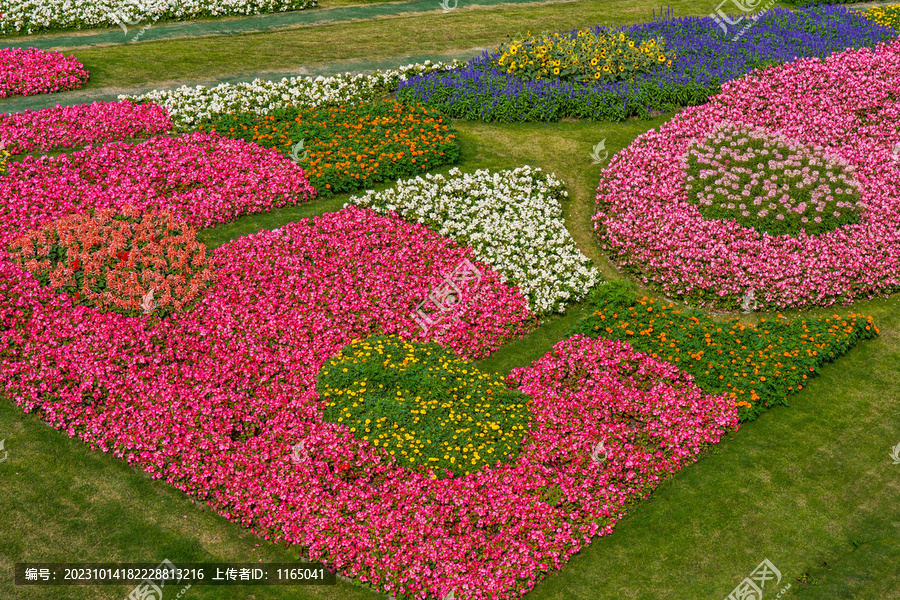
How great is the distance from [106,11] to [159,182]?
12.4m

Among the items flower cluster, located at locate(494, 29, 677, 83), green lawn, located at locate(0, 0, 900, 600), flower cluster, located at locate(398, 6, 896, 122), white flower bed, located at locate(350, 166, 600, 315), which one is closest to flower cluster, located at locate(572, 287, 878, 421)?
green lawn, located at locate(0, 0, 900, 600)

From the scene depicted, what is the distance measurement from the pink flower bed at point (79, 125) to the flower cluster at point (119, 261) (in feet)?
13.0

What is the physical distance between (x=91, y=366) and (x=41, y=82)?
38.2 feet

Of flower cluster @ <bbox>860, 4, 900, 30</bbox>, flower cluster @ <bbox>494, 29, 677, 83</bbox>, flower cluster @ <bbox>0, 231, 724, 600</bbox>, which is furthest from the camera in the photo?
flower cluster @ <bbox>860, 4, 900, 30</bbox>

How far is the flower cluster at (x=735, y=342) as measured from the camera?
12.9 metres

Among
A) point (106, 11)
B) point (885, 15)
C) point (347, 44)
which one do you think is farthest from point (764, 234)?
point (106, 11)

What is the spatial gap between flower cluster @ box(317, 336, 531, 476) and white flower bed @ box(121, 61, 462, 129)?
31.4 feet

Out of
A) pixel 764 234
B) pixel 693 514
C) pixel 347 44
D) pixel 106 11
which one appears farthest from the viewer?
pixel 106 11

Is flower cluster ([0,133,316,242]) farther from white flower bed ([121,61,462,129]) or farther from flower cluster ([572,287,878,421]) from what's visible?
flower cluster ([572,287,878,421])

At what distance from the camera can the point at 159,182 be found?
648 inches

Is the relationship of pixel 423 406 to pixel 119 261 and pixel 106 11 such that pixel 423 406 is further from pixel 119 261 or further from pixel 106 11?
pixel 106 11

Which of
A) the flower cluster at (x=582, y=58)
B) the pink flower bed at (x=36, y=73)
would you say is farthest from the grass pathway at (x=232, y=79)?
the flower cluster at (x=582, y=58)

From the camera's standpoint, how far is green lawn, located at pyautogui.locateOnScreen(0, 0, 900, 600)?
10.3 m

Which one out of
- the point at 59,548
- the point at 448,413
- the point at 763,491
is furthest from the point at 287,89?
the point at 763,491
